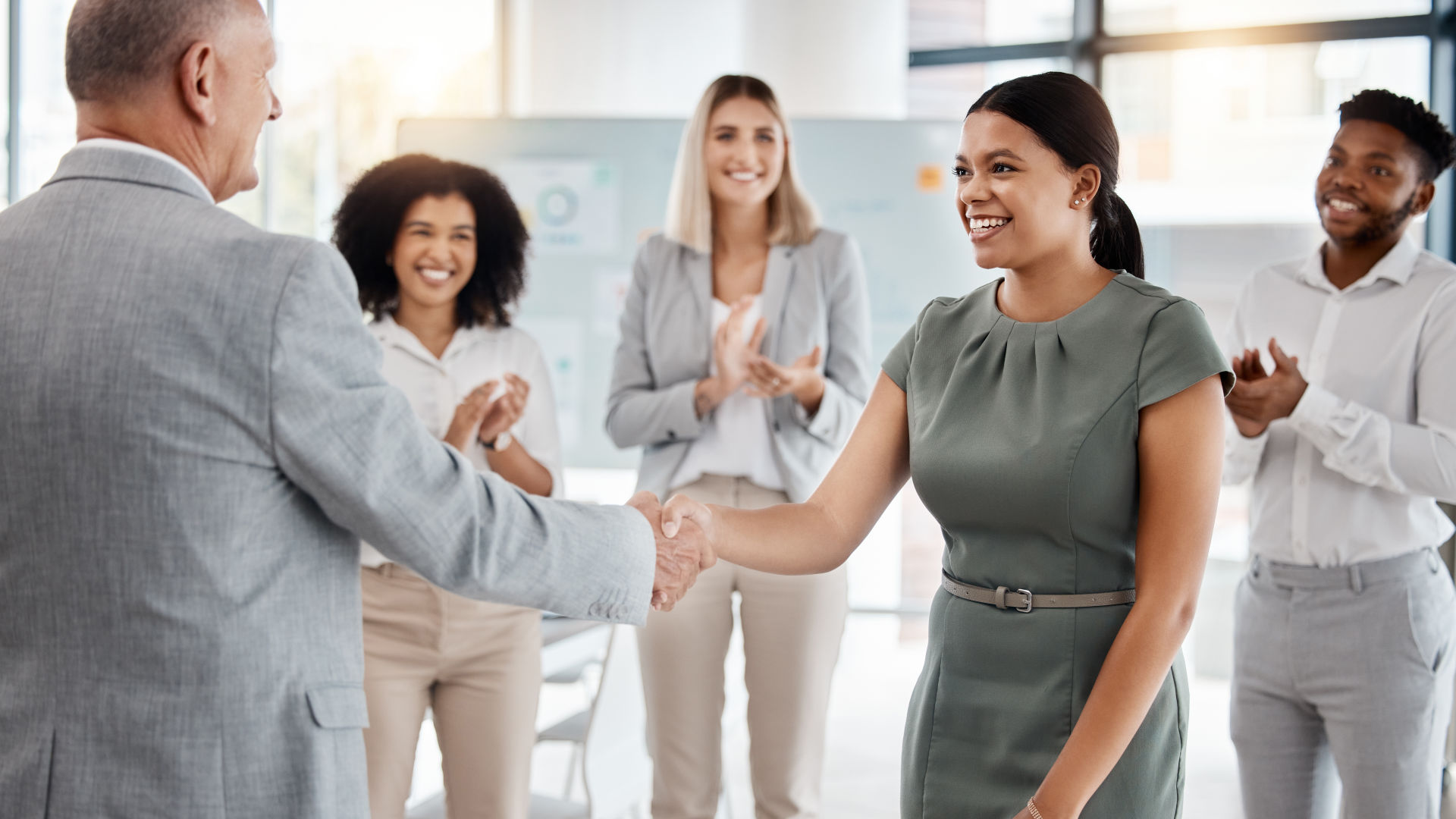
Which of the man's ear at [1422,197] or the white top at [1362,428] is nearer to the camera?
the white top at [1362,428]

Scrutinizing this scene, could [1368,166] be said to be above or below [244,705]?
above

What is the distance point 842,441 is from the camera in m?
2.78

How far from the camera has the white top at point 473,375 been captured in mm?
2479

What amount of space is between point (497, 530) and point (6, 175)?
12.4 feet

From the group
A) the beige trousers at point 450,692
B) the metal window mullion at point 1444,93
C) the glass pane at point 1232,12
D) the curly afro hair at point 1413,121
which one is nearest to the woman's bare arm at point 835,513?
the beige trousers at point 450,692

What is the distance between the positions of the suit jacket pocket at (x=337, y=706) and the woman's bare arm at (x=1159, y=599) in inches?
32.6

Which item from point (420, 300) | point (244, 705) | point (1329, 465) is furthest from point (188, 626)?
point (1329, 465)

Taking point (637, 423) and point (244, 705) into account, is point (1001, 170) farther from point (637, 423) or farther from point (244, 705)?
point (637, 423)

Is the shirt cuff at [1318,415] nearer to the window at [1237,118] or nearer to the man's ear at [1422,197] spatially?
the man's ear at [1422,197]

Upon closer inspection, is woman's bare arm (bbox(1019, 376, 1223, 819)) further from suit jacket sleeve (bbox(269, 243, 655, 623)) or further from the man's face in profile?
the man's face in profile

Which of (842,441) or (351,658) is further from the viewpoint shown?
(842,441)

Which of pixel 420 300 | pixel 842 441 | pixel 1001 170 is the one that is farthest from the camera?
pixel 842 441

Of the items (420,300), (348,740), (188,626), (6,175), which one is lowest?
(348,740)

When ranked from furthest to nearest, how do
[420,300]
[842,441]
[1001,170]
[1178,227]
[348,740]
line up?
[1178,227] < [842,441] < [420,300] < [1001,170] < [348,740]
